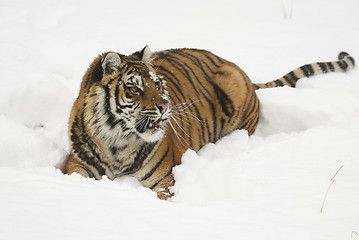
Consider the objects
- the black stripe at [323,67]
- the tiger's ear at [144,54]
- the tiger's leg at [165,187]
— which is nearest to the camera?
the tiger's leg at [165,187]

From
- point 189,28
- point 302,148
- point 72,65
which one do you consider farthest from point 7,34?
point 302,148

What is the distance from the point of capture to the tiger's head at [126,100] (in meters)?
2.22

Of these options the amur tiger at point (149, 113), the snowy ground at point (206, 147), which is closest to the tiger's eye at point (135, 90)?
the amur tiger at point (149, 113)

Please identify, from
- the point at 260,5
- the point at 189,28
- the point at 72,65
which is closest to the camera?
the point at 72,65

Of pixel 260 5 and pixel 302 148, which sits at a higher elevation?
pixel 260 5

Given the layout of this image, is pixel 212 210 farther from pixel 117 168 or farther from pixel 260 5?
pixel 260 5

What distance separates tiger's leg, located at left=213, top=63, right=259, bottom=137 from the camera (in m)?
3.21

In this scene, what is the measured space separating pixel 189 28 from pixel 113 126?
11.9 ft

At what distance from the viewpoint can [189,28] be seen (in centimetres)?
556

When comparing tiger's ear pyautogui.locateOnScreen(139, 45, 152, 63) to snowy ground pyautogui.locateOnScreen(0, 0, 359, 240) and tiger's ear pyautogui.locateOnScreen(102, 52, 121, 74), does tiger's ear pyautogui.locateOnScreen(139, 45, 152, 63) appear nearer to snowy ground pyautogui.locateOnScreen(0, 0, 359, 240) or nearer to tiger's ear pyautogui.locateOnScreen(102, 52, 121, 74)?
tiger's ear pyautogui.locateOnScreen(102, 52, 121, 74)

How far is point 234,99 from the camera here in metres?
3.23

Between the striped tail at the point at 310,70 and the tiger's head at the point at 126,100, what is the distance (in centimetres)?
169

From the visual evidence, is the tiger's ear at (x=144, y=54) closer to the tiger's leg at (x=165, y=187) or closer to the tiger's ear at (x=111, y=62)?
the tiger's ear at (x=111, y=62)

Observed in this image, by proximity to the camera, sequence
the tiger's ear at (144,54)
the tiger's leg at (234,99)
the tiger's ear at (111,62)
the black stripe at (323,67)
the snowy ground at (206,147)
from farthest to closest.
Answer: the black stripe at (323,67) → the tiger's leg at (234,99) → the tiger's ear at (144,54) → the tiger's ear at (111,62) → the snowy ground at (206,147)
